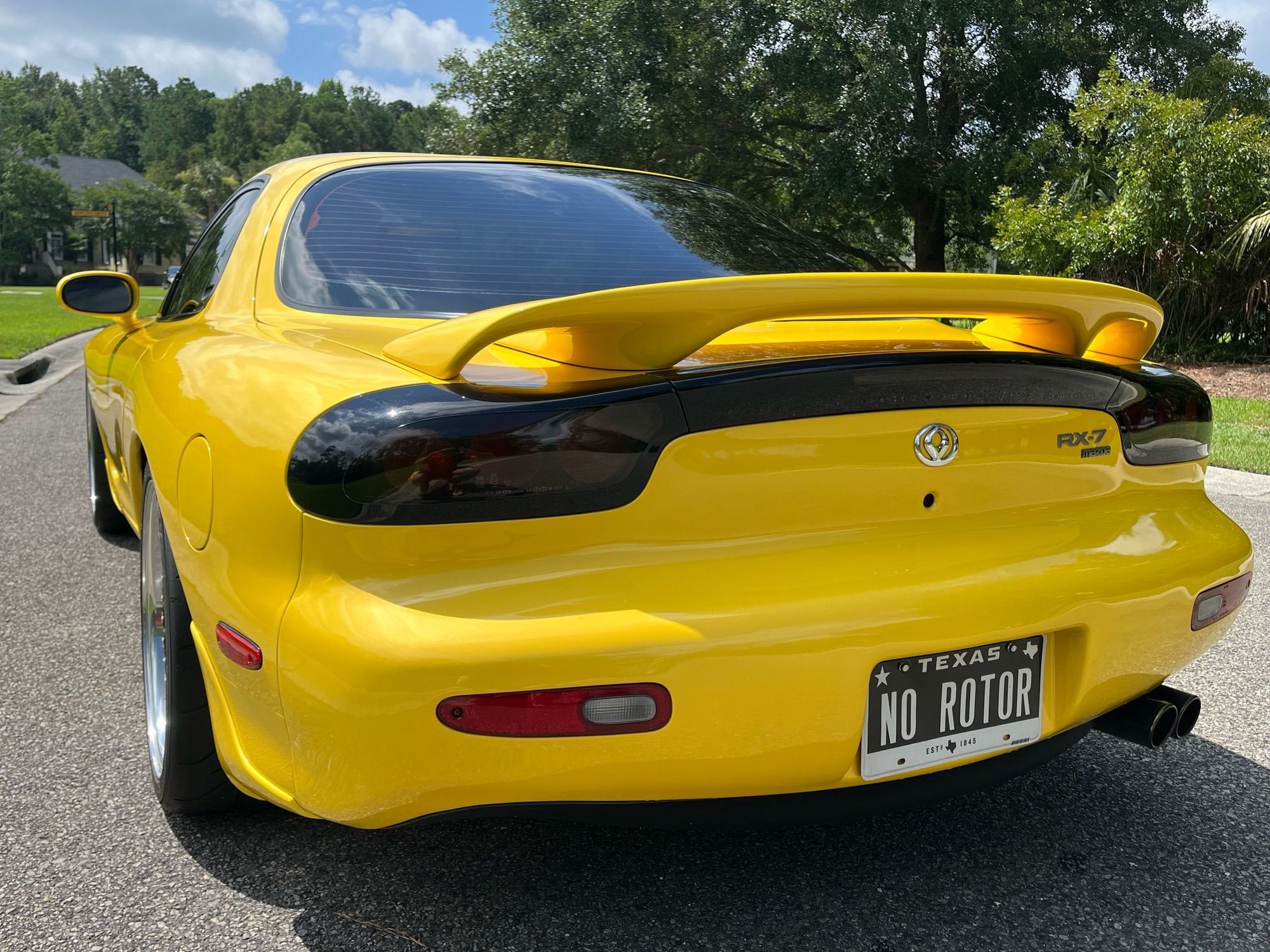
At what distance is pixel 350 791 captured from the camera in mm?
1591

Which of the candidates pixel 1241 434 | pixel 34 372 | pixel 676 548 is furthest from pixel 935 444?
pixel 34 372

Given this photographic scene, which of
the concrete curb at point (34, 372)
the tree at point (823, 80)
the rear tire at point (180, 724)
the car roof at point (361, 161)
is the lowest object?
the concrete curb at point (34, 372)

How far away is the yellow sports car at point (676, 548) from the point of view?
1.54 meters

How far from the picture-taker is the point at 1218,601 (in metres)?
2.11

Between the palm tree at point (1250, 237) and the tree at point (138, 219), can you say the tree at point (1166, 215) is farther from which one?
the tree at point (138, 219)

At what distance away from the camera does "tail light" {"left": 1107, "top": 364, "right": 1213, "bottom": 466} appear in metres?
2.04

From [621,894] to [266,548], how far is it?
94 centimetres

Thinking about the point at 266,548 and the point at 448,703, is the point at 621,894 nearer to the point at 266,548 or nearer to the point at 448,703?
the point at 448,703

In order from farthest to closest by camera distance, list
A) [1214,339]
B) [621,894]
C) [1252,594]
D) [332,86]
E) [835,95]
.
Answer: [332,86] < [835,95] < [1214,339] < [1252,594] < [621,894]

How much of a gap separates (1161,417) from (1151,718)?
59 centimetres

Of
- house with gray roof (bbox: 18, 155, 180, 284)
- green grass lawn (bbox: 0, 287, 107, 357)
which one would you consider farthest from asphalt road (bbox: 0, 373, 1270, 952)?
house with gray roof (bbox: 18, 155, 180, 284)

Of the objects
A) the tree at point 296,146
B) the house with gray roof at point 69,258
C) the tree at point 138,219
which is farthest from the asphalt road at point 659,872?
the tree at point 296,146

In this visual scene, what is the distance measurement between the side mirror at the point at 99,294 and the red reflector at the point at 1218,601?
3.02 m

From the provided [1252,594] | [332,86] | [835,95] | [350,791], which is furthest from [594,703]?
[332,86]
